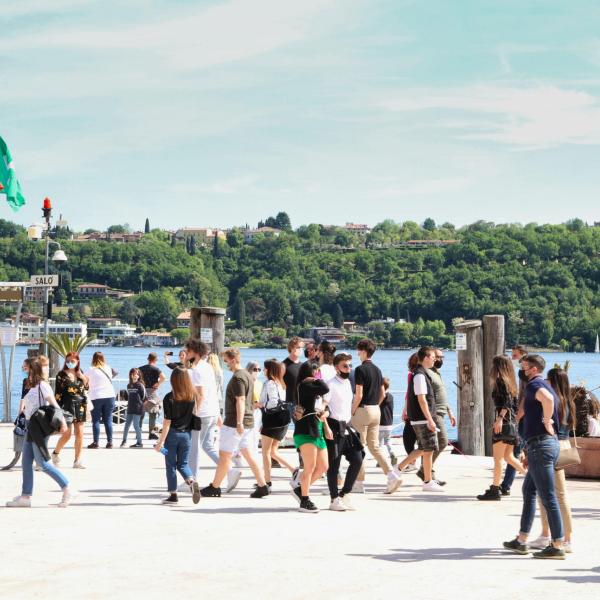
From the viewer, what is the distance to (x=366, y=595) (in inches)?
315

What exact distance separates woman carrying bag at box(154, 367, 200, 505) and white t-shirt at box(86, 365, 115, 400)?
5861 mm

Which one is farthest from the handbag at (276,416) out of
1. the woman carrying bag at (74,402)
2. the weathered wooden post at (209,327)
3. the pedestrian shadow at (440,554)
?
the weathered wooden post at (209,327)

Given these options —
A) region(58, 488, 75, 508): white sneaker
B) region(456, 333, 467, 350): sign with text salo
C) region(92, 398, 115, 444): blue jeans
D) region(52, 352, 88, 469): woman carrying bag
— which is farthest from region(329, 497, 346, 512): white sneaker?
region(92, 398, 115, 444): blue jeans

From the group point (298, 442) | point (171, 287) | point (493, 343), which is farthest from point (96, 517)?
point (171, 287)

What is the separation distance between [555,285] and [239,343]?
4006 centimetres

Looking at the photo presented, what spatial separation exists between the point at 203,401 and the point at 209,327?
25.8 ft

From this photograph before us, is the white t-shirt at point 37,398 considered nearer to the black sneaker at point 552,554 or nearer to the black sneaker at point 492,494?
the black sneaker at point 492,494

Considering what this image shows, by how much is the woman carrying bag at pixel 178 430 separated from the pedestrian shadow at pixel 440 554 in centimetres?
320

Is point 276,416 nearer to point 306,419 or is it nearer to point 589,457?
point 306,419

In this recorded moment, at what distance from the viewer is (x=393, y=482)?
13.7m

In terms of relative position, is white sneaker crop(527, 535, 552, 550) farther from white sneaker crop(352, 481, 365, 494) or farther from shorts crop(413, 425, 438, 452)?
white sneaker crop(352, 481, 365, 494)

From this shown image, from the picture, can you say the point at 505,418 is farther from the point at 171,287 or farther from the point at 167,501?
the point at 171,287

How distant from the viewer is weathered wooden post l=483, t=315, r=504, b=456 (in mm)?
18547

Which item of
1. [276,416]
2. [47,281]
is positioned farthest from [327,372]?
[47,281]
